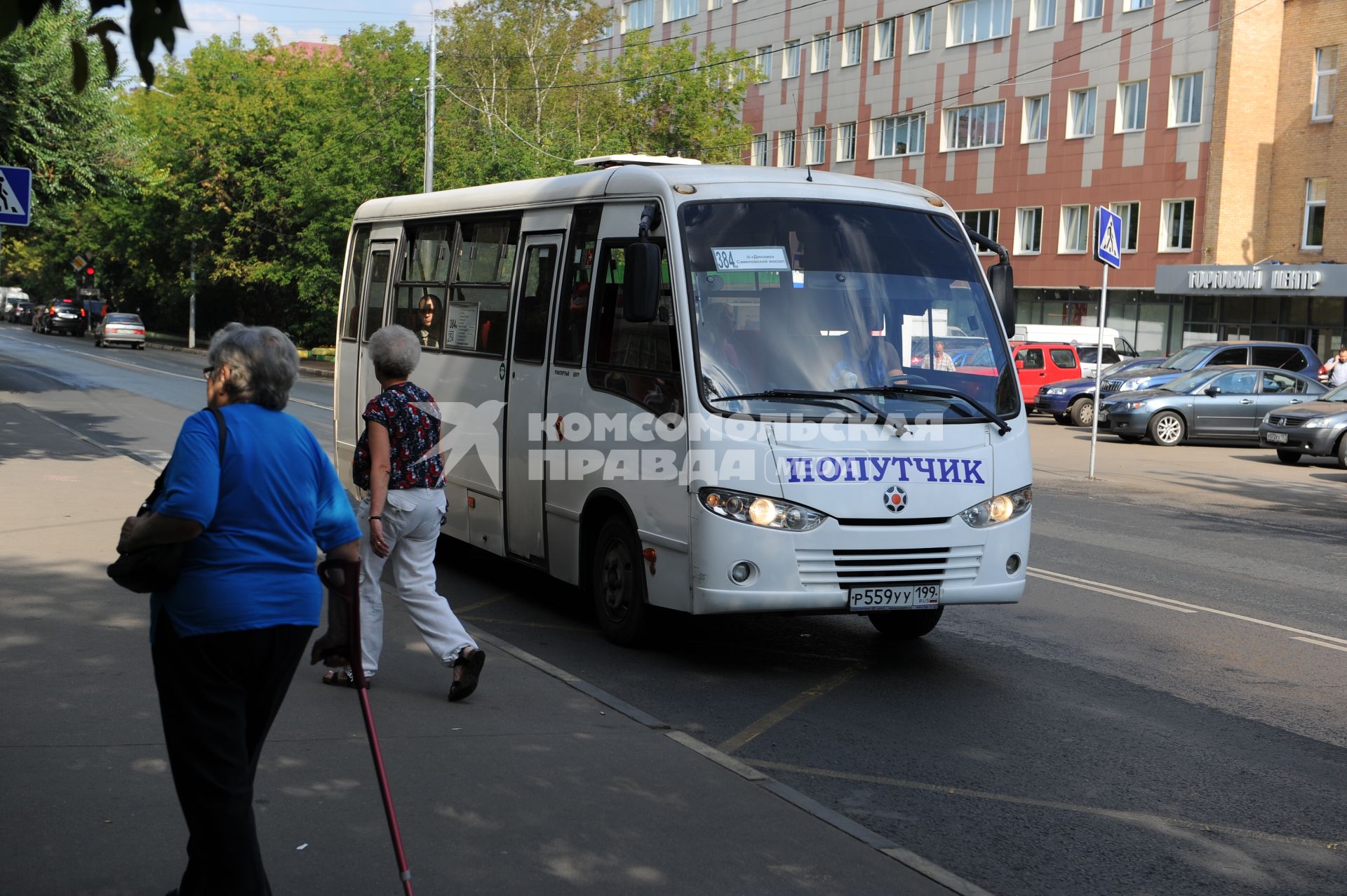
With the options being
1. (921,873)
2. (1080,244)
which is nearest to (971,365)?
(921,873)

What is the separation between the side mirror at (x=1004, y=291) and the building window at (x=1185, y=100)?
3866cm

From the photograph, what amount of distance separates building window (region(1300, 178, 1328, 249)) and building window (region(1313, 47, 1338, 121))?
73.2 inches

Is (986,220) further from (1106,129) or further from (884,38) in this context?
(884,38)

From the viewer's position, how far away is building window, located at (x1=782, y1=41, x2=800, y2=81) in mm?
60312

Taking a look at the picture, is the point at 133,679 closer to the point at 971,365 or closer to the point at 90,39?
the point at 90,39

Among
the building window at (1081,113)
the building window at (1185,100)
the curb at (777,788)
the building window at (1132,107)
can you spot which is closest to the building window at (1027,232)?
the building window at (1081,113)

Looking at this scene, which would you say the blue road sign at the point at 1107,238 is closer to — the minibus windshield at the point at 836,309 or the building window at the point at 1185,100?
the minibus windshield at the point at 836,309

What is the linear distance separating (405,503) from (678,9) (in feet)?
214

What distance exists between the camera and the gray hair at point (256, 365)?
387 cm

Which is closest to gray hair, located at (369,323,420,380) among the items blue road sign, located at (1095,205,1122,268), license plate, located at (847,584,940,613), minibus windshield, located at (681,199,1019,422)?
minibus windshield, located at (681,199,1019,422)

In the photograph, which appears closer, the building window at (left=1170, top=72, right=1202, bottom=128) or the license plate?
the license plate

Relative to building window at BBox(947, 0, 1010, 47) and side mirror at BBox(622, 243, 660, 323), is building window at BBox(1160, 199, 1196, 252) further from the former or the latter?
side mirror at BBox(622, 243, 660, 323)

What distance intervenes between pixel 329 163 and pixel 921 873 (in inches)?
1828

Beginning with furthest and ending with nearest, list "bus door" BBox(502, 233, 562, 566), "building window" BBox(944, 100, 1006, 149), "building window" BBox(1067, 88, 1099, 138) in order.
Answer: "building window" BBox(944, 100, 1006, 149), "building window" BBox(1067, 88, 1099, 138), "bus door" BBox(502, 233, 562, 566)
